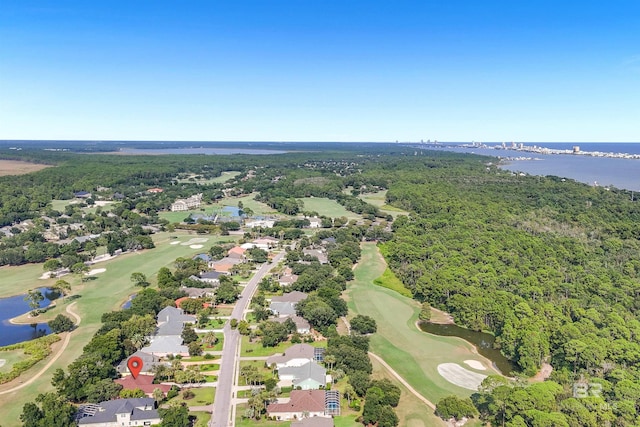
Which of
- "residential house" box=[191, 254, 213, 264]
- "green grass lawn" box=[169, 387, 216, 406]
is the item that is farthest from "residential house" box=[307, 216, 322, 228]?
"green grass lawn" box=[169, 387, 216, 406]

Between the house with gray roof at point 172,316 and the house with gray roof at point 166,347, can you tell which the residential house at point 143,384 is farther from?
the house with gray roof at point 172,316

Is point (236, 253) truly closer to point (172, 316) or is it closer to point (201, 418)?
point (172, 316)

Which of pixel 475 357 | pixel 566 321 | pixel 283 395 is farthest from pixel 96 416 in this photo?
pixel 566 321

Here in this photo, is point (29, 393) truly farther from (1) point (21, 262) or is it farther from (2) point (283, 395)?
(1) point (21, 262)

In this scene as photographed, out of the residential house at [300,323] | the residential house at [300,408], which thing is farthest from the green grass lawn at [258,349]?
the residential house at [300,408]

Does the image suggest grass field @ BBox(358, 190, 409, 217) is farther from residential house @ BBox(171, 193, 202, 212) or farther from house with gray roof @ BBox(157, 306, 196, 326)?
house with gray roof @ BBox(157, 306, 196, 326)

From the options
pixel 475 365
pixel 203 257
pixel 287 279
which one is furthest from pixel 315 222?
pixel 475 365

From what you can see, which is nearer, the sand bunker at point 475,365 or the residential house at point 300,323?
the sand bunker at point 475,365
